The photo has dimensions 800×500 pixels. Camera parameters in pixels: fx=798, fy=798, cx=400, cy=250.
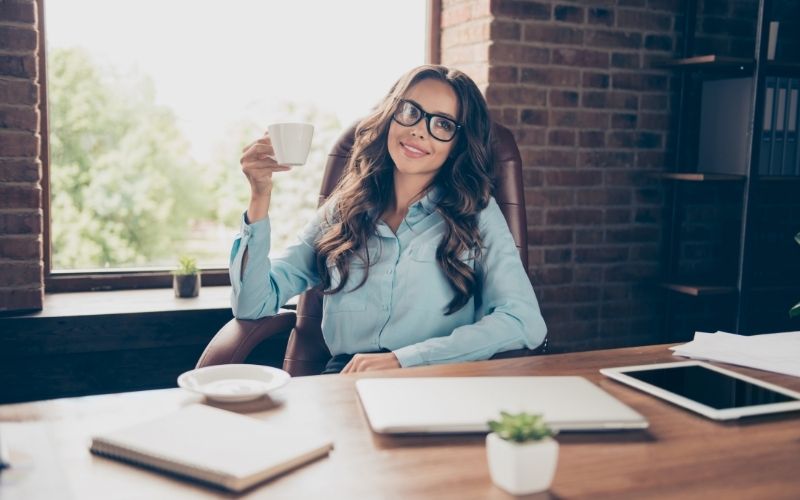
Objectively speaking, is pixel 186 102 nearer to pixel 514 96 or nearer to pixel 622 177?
pixel 514 96

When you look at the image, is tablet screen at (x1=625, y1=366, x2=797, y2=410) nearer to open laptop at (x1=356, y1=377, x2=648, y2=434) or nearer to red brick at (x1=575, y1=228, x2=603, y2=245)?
open laptop at (x1=356, y1=377, x2=648, y2=434)

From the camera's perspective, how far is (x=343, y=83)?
2.93m

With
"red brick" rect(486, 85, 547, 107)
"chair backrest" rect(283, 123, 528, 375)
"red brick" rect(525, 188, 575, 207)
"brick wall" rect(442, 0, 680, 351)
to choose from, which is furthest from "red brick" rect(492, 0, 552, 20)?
"chair backrest" rect(283, 123, 528, 375)

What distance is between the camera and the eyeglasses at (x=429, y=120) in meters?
1.90

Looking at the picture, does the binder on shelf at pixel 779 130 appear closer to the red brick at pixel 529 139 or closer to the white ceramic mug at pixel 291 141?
the red brick at pixel 529 139

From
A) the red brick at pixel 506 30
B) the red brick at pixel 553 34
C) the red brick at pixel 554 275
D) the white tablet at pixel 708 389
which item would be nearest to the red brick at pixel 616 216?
the red brick at pixel 554 275

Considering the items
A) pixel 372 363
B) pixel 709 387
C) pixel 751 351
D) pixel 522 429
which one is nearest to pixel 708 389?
pixel 709 387

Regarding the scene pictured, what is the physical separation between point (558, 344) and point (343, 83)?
1.25 meters

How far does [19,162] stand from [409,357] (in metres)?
1.33

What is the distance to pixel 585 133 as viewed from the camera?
2.91 metres

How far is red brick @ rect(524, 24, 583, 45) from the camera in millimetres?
2762

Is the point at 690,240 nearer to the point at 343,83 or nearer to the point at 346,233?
the point at 343,83

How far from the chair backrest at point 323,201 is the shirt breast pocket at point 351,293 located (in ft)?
0.45

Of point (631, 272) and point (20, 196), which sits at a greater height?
point (20, 196)
